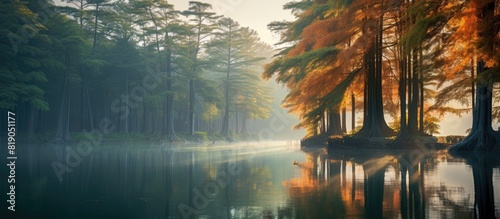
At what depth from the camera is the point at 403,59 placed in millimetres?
27859

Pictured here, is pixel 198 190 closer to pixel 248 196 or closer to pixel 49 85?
pixel 248 196

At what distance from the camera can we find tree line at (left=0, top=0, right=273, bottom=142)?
3975 cm

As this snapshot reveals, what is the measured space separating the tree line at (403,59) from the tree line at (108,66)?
66.8ft

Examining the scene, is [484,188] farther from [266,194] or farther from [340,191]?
[266,194]

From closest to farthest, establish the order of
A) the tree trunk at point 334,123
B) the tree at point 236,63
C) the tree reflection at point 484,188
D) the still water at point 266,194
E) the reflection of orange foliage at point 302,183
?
the tree reflection at point 484,188, the still water at point 266,194, the reflection of orange foliage at point 302,183, the tree trunk at point 334,123, the tree at point 236,63

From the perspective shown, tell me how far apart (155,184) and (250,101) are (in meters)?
59.3

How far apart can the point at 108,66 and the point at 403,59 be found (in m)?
33.3

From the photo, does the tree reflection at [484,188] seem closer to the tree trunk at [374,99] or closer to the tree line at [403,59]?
the tree line at [403,59]

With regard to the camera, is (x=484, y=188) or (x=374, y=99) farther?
(x=374, y=99)

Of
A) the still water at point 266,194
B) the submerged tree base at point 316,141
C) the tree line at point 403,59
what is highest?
the tree line at point 403,59

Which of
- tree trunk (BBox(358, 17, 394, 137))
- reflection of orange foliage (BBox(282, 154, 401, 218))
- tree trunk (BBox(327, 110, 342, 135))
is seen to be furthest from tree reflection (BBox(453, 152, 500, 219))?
tree trunk (BBox(327, 110, 342, 135))


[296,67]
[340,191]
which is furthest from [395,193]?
[296,67]

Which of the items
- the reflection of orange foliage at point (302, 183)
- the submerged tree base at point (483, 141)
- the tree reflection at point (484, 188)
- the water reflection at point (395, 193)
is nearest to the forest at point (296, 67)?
the submerged tree base at point (483, 141)

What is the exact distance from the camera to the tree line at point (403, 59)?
17.8 m
